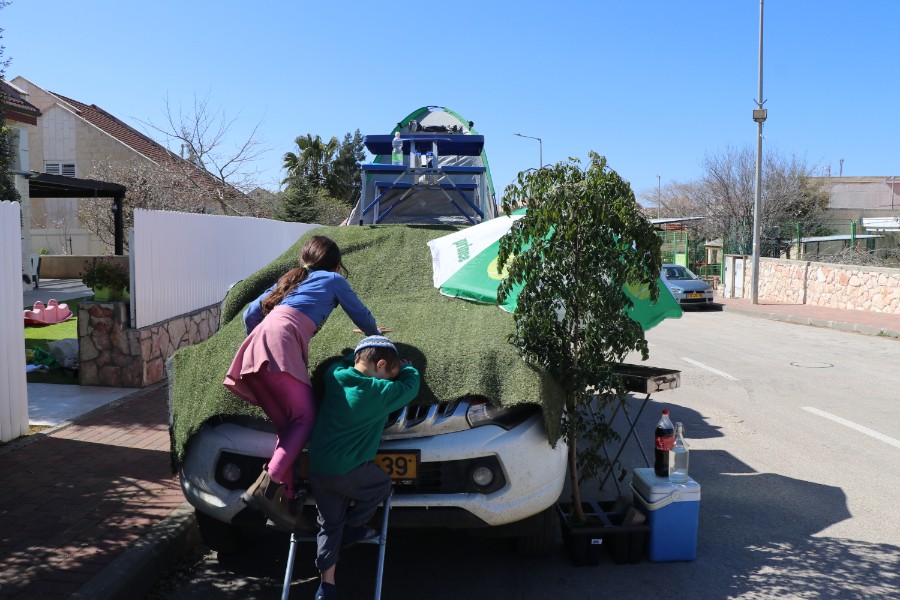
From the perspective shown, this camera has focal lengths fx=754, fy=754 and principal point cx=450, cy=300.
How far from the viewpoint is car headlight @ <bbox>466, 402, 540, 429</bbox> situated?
3742mm

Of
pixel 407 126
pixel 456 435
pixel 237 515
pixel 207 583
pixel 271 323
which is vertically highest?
pixel 407 126

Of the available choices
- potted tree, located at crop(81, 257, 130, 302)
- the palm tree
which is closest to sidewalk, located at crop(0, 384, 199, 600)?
potted tree, located at crop(81, 257, 130, 302)

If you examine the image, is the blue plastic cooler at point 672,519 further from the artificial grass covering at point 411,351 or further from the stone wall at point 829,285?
the stone wall at point 829,285

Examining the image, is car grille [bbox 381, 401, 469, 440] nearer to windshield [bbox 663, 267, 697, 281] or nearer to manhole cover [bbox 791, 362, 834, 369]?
manhole cover [bbox 791, 362, 834, 369]

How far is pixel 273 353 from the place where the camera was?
347cm

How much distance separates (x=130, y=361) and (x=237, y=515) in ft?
17.8

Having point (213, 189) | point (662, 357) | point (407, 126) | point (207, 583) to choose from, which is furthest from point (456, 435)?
point (213, 189)

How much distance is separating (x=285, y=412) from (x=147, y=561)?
1316mm

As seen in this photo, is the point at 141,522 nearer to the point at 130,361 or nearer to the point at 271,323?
the point at 271,323

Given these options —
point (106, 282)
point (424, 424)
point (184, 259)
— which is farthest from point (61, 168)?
point (424, 424)

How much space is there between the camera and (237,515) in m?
3.77

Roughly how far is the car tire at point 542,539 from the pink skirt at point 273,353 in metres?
1.56

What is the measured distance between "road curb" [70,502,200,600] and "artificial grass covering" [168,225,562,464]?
601mm

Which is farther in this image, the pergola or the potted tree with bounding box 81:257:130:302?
the pergola
